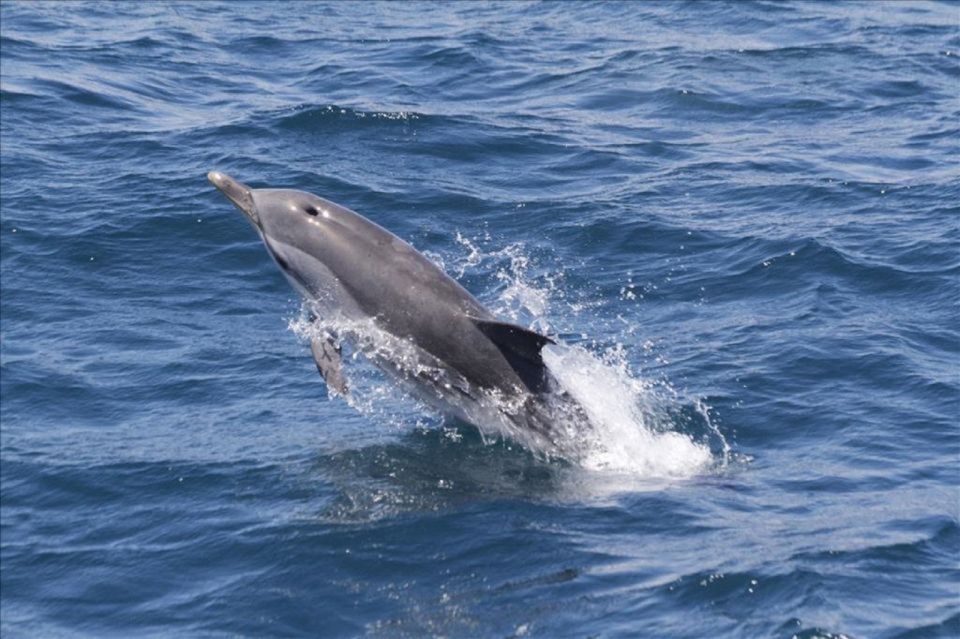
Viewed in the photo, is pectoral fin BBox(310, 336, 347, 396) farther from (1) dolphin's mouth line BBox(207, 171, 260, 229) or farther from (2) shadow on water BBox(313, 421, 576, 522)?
(1) dolphin's mouth line BBox(207, 171, 260, 229)

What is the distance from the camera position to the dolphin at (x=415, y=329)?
37.0 ft

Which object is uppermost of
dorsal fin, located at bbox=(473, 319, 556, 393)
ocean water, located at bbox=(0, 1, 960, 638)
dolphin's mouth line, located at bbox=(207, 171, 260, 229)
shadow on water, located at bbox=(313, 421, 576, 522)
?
dolphin's mouth line, located at bbox=(207, 171, 260, 229)

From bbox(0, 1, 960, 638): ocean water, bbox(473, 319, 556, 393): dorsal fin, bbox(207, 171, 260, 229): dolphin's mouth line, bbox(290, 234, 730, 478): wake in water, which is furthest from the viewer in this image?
bbox(207, 171, 260, 229): dolphin's mouth line

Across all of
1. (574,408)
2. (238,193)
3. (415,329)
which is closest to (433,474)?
(415,329)

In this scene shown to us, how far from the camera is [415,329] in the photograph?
11.3 m

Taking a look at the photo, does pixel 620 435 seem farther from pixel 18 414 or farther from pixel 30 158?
pixel 30 158

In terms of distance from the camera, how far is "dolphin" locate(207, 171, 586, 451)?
37.0ft

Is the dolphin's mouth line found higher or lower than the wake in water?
higher

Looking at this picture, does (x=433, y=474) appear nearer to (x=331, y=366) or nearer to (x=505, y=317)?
(x=331, y=366)

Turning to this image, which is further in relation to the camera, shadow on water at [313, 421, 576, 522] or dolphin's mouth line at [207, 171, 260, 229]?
dolphin's mouth line at [207, 171, 260, 229]

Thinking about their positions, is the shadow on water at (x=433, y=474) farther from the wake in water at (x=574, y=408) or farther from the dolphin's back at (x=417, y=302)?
the dolphin's back at (x=417, y=302)

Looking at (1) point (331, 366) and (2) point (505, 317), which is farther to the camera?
(2) point (505, 317)

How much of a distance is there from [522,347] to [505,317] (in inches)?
104

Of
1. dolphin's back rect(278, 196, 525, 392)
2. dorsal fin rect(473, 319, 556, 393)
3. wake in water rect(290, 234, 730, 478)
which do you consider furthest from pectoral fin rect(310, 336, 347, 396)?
dorsal fin rect(473, 319, 556, 393)
